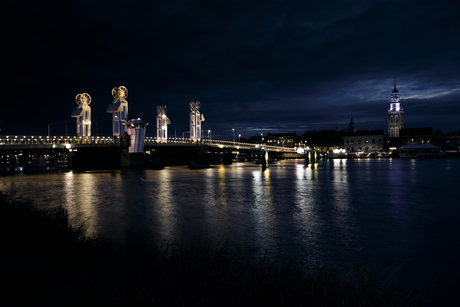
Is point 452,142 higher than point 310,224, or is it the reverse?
point 452,142

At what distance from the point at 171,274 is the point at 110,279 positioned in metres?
0.87

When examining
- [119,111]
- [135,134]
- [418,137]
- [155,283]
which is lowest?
[155,283]

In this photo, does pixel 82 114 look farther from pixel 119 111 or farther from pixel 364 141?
pixel 364 141

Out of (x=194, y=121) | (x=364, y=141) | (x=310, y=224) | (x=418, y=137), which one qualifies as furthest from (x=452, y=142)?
(x=310, y=224)

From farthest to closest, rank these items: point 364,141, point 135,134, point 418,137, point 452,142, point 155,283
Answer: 1. point 452,142
2. point 418,137
3. point 364,141
4. point 135,134
5. point 155,283

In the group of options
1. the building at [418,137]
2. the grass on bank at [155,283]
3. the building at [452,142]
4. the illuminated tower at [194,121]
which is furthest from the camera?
the building at [452,142]

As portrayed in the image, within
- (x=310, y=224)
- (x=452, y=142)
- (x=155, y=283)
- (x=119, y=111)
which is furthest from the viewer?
(x=452, y=142)

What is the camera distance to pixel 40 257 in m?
5.25

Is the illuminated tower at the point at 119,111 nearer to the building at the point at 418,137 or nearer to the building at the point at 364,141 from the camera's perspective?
the building at the point at 364,141

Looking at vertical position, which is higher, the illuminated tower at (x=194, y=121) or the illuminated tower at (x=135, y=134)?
the illuminated tower at (x=194, y=121)

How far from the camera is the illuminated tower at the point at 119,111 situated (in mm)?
65812

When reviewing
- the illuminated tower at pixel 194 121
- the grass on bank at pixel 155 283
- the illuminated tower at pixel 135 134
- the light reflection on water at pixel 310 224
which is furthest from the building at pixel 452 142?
the grass on bank at pixel 155 283

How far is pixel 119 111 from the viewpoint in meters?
66.0

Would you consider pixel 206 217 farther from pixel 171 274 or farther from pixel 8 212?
pixel 171 274
